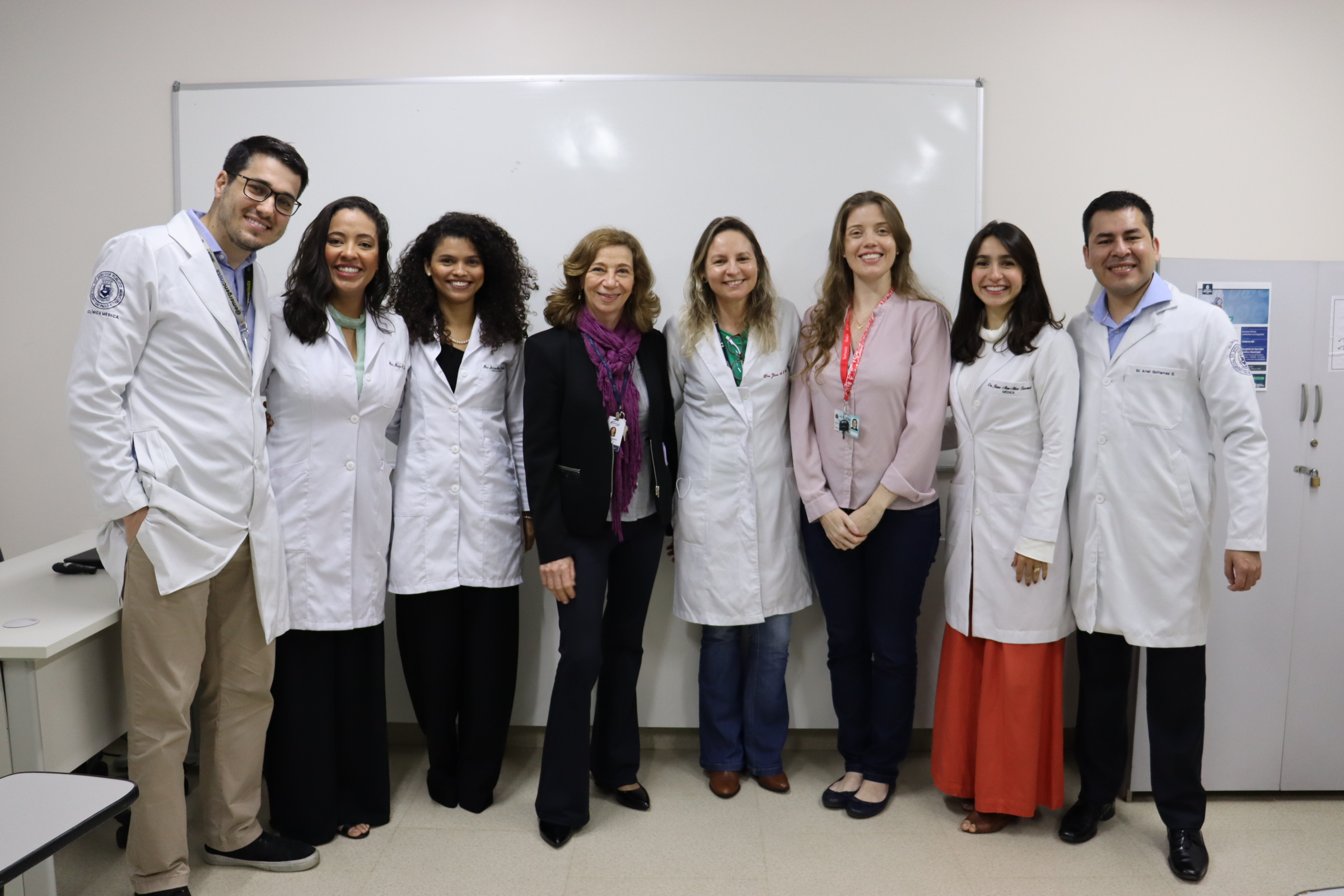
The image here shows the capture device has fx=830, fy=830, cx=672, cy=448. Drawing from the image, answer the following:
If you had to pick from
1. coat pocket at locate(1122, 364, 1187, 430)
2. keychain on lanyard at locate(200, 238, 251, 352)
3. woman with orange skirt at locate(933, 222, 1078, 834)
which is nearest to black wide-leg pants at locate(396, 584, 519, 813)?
keychain on lanyard at locate(200, 238, 251, 352)

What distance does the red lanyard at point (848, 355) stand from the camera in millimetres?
2266

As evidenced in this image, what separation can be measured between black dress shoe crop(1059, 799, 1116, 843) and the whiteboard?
60cm

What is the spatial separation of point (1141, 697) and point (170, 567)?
8.46 feet

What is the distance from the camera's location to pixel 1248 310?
2.30 m

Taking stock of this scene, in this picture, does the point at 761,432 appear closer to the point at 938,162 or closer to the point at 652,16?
the point at 938,162

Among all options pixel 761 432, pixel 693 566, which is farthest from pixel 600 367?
pixel 693 566

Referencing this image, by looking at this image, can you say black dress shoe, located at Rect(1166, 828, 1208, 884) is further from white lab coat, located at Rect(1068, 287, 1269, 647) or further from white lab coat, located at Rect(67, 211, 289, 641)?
white lab coat, located at Rect(67, 211, 289, 641)

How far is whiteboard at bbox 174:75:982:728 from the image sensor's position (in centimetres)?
267

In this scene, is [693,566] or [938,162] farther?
[938,162]

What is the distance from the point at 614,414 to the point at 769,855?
48.7 inches

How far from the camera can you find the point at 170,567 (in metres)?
1.80

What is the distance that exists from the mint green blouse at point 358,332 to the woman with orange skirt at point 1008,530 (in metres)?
1.56

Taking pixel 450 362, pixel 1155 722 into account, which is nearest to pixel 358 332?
pixel 450 362

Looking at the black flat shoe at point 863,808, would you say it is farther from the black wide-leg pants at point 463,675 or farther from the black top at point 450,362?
the black top at point 450,362
